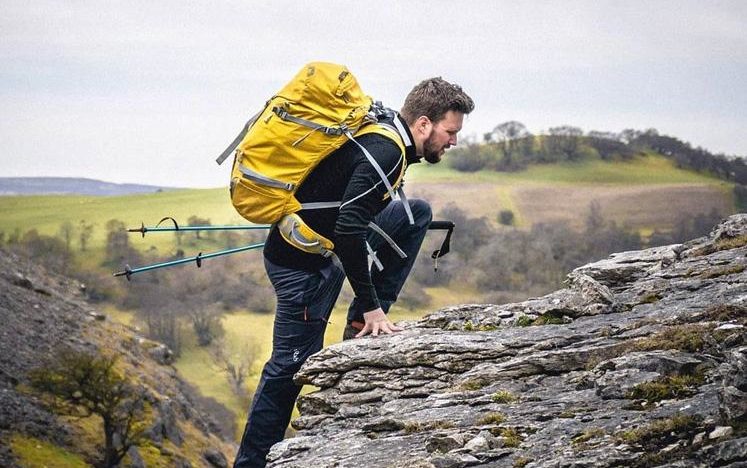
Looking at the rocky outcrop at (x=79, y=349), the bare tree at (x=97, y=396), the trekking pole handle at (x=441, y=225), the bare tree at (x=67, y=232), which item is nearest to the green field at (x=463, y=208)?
the bare tree at (x=67, y=232)

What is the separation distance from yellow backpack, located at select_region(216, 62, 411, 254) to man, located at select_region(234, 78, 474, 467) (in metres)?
0.14

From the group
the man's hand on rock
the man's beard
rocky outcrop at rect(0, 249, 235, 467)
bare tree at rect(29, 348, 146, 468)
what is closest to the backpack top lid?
the man's beard

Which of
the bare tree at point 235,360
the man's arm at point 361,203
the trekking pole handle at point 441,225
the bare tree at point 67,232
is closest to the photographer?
the man's arm at point 361,203

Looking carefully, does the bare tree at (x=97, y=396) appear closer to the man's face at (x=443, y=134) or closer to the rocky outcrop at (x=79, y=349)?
the rocky outcrop at (x=79, y=349)

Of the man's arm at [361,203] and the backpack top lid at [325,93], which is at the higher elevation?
the backpack top lid at [325,93]

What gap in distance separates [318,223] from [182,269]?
551ft

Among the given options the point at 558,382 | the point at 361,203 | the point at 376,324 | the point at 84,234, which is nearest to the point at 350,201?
the point at 361,203

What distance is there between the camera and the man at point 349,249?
9.42 metres

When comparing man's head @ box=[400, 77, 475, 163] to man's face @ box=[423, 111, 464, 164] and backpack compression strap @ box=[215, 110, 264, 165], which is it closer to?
man's face @ box=[423, 111, 464, 164]

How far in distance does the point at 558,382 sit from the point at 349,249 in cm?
244

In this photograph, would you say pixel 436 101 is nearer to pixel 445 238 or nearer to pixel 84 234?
pixel 445 238

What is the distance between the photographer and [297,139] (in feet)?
31.1

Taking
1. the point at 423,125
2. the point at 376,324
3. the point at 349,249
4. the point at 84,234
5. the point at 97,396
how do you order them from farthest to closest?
the point at 84,234
the point at 97,396
the point at 376,324
the point at 423,125
the point at 349,249

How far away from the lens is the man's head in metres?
9.66
